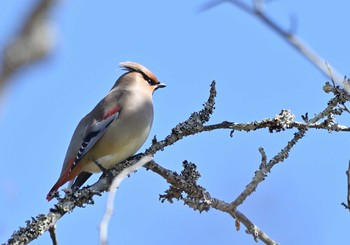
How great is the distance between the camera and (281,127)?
3479mm

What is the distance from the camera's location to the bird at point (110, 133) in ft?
15.0

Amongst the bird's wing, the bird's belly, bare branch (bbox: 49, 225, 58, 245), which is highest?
the bird's wing

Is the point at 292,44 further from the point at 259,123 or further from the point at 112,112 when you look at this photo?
the point at 112,112

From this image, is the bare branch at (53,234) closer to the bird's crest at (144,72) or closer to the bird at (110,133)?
the bird at (110,133)

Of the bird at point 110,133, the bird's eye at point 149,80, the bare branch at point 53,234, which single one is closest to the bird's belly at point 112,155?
the bird at point 110,133

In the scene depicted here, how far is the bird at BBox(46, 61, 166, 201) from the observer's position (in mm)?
4579

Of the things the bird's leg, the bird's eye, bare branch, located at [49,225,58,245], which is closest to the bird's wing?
the bird's leg

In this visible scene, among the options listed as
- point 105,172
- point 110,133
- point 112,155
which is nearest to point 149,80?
point 110,133

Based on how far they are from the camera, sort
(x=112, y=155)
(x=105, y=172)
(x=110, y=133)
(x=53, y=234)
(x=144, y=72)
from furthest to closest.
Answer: (x=144, y=72) < (x=110, y=133) < (x=112, y=155) < (x=105, y=172) < (x=53, y=234)

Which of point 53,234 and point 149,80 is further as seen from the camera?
point 149,80

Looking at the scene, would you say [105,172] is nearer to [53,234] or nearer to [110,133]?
[110,133]

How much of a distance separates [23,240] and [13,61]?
213 cm

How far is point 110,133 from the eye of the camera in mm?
4824

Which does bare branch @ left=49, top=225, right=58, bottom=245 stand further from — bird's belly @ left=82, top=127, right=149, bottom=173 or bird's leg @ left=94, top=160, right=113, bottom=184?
bird's belly @ left=82, top=127, right=149, bottom=173
